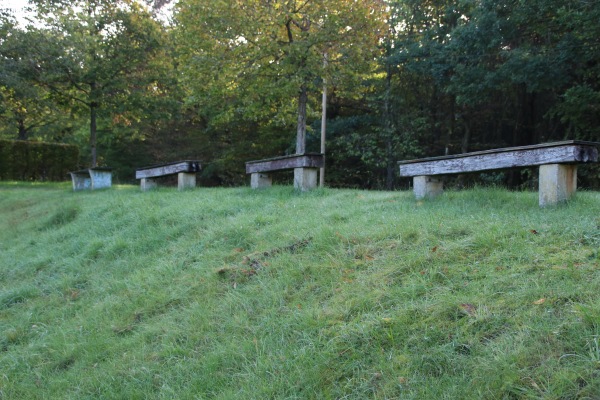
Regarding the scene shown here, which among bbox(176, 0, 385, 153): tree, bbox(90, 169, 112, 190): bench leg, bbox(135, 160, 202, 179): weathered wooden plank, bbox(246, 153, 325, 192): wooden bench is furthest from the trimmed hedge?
bbox(246, 153, 325, 192): wooden bench

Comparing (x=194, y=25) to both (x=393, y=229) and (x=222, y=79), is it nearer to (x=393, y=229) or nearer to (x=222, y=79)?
(x=222, y=79)

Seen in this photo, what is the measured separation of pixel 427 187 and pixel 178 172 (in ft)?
19.5

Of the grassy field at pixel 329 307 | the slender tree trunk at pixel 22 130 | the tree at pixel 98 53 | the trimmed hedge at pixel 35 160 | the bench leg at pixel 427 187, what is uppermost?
the tree at pixel 98 53

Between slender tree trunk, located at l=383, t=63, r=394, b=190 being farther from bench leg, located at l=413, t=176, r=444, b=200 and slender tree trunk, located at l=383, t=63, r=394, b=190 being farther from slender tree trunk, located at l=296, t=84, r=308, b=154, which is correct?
bench leg, located at l=413, t=176, r=444, b=200

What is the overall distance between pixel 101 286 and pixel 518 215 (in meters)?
4.42

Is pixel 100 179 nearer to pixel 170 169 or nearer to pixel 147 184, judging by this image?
pixel 147 184

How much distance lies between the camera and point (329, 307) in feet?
12.1

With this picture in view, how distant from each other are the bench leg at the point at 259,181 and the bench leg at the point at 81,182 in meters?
7.27

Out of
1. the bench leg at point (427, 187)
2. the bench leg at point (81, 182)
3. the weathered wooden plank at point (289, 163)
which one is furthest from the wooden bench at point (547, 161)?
the bench leg at point (81, 182)

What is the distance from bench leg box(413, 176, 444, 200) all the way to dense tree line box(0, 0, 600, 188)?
5825 millimetres

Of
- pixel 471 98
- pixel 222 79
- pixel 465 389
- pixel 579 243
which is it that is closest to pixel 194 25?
pixel 222 79

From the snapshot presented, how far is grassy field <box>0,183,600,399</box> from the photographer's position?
2.76 meters

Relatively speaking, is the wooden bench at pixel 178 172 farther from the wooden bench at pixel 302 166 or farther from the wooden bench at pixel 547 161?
the wooden bench at pixel 547 161

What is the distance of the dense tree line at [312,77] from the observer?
12.2m
